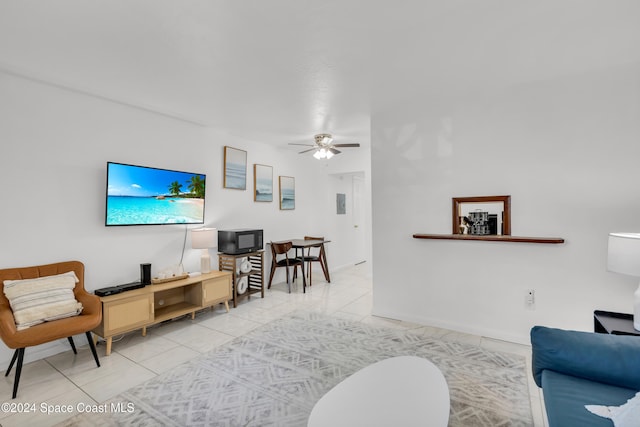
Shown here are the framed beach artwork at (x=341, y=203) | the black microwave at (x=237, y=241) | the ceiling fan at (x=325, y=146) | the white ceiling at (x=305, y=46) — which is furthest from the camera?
the framed beach artwork at (x=341, y=203)

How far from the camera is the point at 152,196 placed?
11.3 ft

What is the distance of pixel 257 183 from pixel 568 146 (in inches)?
163

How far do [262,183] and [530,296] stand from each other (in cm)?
409

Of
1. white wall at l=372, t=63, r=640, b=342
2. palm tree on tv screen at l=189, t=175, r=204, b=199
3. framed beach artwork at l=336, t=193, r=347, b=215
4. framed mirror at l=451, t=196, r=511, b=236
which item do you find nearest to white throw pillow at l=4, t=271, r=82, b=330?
palm tree on tv screen at l=189, t=175, r=204, b=199

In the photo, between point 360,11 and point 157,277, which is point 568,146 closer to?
point 360,11

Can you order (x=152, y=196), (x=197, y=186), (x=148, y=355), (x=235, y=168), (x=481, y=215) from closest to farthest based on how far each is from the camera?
(x=148, y=355) < (x=481, y=215) < (x=152, y=196) < (x=197, y=186) < (x=235, y=168)

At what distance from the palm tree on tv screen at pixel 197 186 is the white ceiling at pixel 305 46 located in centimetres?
105

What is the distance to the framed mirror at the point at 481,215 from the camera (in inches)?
116

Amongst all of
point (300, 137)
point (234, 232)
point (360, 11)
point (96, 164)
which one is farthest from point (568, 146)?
point (96, 164)

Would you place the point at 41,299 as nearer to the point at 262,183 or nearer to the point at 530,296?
the point at 262,183

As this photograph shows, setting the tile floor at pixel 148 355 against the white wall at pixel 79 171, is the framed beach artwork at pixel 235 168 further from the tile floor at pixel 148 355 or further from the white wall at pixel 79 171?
the tile floor at pixel 148 355

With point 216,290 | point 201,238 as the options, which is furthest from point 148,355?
point 201,238

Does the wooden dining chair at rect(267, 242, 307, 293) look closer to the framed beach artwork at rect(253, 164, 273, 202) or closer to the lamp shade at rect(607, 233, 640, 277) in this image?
the framed beach artwork at rect(253, 164, 273, 202)

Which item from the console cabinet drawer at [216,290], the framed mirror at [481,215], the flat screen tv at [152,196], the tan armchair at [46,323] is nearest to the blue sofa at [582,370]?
the framed mirror at [481,215]
